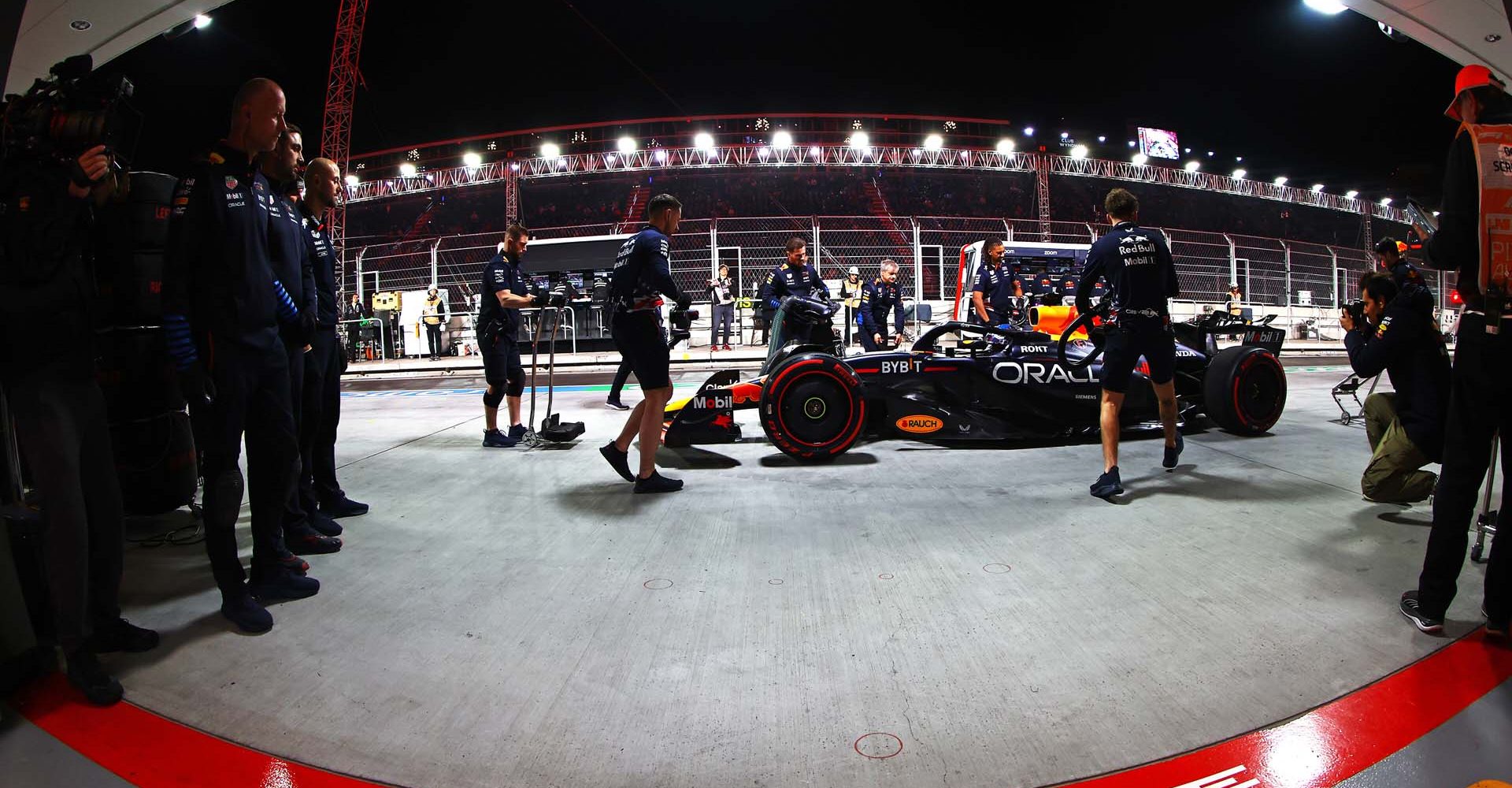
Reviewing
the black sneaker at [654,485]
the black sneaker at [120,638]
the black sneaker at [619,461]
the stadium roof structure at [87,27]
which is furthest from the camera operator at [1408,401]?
the stadium roof structure at [87,27]

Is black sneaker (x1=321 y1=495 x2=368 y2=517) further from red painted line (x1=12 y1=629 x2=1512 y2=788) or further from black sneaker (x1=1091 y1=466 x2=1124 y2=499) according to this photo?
black sneaker (x1=1091 y1=466 x2=1124 y2=499)

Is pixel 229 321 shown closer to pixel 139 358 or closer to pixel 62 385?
pixel 62 385

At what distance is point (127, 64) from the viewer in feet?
28.0

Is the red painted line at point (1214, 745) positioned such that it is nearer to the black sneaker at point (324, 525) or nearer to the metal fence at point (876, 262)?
the black sneaker at point (324, 525)

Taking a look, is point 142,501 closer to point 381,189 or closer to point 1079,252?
point 1079,252

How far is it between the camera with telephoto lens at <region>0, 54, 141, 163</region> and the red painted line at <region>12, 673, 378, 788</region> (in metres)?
1.44

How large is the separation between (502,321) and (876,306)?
20.5 feet

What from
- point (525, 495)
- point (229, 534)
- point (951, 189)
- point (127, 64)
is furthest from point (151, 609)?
point (951, 189)

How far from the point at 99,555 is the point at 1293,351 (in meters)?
21.3

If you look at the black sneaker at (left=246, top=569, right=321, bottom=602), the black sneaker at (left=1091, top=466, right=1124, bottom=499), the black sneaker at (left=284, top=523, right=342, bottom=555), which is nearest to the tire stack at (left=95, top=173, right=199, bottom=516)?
the black sneaker at (left=284, top=523, right=342, bottom=555)

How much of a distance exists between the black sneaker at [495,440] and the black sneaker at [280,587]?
2.95 meters

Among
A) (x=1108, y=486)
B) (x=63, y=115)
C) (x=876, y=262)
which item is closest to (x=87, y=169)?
(x=63, y=115)

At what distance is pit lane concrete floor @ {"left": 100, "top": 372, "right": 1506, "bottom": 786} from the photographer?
1.54 m

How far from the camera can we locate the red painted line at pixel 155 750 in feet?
4.82
